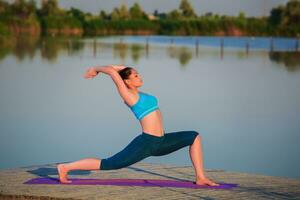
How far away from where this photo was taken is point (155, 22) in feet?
375

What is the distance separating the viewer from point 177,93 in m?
26.9

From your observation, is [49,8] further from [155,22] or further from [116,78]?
[116,78]

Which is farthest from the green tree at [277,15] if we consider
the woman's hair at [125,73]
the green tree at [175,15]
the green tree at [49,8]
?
the woman's hair at [125,73]

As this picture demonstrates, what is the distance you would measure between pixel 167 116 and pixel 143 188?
37.6 feet

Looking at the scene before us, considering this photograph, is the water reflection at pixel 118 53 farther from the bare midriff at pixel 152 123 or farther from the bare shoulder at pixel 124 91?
the bare shoulder at pixel 124 91

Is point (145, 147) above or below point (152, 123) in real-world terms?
below

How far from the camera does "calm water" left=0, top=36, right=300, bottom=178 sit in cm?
1496

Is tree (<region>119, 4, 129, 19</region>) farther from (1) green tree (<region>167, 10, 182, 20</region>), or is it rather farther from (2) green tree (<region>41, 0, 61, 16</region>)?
(2) green tree (<region>41, 0, 61, 16</region>)

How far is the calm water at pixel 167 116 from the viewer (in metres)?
15.0

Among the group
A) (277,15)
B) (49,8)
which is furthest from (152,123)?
(277,15)

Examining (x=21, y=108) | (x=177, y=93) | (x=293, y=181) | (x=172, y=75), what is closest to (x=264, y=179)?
(x=293, y=181)

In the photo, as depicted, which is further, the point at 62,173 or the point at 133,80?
the point at 62,173

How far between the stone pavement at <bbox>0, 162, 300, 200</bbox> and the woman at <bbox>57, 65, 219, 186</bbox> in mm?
252

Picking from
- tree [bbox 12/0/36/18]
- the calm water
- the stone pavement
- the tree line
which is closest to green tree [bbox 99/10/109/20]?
the tree line
